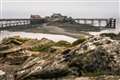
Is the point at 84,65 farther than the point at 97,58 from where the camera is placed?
No

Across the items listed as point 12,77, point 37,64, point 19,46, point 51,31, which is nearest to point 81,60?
point 37,64

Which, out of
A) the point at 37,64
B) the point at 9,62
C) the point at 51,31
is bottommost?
the point at 51,31

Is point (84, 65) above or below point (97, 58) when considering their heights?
below

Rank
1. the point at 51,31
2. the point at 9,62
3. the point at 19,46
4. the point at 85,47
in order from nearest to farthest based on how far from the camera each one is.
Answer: the point at 85,47 < the point at 9,62 < the point at 19,46 < the point at 51,31

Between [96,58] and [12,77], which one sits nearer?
[96,58]

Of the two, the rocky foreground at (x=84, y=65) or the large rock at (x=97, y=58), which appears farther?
the large rock at (x=97, y=58)

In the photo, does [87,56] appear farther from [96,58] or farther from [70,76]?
[70,76]

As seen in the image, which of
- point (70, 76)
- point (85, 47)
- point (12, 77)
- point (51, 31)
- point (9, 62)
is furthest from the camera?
point (51, 31)

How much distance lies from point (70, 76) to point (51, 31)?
200 feet

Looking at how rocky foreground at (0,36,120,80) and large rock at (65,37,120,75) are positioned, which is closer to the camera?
rocky foreground at (0,36,120,80)

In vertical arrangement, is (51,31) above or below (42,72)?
below

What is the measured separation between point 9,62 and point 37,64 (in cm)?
537

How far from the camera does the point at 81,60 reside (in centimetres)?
1370

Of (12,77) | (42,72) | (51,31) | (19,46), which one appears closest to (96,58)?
(42,72)
